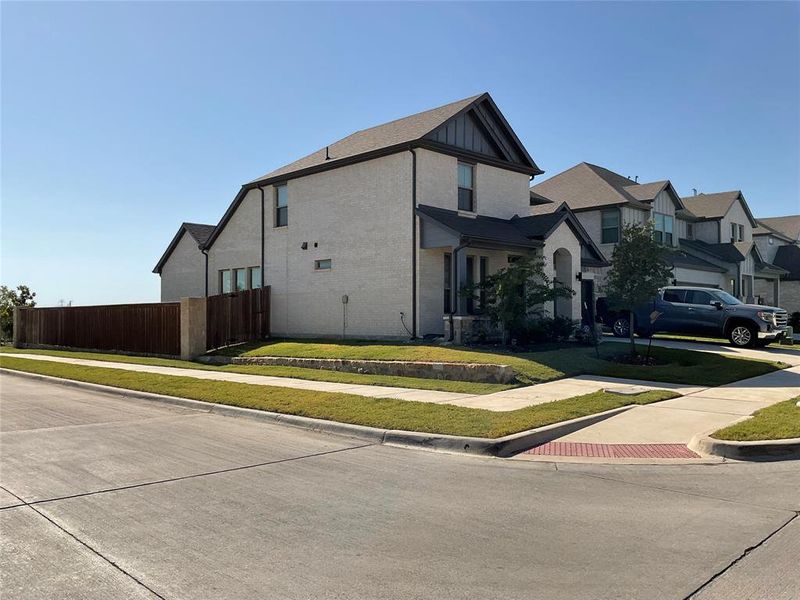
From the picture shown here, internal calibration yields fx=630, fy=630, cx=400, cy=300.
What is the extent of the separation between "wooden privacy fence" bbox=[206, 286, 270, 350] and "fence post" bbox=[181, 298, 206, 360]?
0.27 meters

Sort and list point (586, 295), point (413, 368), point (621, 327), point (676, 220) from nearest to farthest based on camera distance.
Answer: point (413, 368), point (586, 295), point (621, 327), point (676, 220)

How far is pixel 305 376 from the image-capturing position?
1476cm

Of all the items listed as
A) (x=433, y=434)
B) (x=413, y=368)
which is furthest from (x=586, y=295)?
(x=433, y=434)

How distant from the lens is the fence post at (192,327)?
67.7ft

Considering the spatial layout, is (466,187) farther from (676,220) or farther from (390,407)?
(676,220)

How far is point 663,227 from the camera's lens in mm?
33875

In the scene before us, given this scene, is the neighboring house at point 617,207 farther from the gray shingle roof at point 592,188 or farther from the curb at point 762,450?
the curb at point 762,450

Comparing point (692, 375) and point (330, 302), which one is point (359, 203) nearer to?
point (330, 302)

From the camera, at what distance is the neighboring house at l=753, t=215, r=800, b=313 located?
4497cm

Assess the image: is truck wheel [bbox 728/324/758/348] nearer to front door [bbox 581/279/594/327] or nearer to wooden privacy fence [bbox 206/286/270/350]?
front door [bbox 581/279/594/327]

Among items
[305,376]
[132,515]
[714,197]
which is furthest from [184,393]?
[714,197]

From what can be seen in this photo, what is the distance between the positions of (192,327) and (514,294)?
10.8 m

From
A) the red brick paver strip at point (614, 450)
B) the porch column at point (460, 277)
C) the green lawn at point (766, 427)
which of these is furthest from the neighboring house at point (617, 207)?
the red brick paver strip at point (614, 450)

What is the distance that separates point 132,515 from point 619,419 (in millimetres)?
7083
